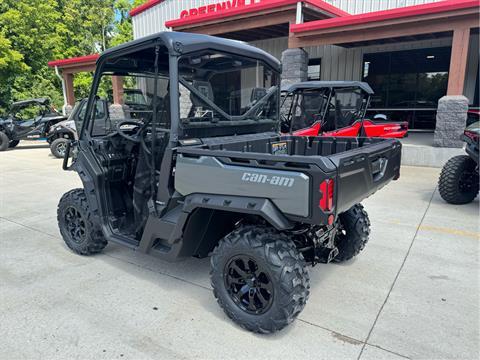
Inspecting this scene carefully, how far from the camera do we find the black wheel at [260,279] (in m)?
2.40

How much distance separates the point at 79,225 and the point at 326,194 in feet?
9.47

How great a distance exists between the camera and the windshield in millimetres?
2973

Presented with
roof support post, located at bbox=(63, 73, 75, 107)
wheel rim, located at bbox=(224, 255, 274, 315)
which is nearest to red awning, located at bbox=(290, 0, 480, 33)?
wheel rim, located at bbox=(224, 255, 274, 315)

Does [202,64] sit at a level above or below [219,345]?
above

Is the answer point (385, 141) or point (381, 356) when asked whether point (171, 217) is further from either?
point (385, 141)

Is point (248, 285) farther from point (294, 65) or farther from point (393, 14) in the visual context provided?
point (294, 65)

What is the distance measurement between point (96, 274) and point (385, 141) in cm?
308

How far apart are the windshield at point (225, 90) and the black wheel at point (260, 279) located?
109 centimetres

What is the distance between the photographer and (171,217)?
115 inches

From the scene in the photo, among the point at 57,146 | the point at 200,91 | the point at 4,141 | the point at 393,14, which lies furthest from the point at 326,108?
the point at 4,141

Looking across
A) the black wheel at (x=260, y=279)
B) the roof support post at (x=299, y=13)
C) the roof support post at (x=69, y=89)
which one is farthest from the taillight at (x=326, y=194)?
the roof support post at (x=69, y=89)

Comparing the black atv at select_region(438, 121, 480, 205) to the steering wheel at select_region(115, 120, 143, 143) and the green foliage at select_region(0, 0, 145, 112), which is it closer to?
the steering wheel at select_region(115, 120, 143, 143)

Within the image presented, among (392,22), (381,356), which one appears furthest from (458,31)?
(381,356)

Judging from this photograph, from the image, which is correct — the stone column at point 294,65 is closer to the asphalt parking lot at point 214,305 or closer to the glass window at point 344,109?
the glass window at point 344,109
